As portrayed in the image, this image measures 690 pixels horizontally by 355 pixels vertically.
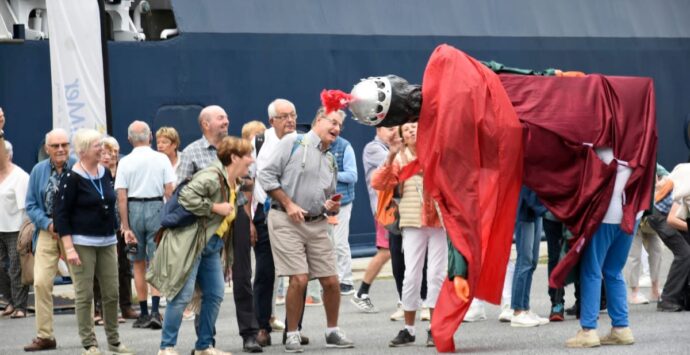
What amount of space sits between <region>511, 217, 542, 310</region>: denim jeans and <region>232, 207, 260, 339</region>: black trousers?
82.7 inches

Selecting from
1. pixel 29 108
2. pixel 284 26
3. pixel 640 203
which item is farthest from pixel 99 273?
pixel 284 26

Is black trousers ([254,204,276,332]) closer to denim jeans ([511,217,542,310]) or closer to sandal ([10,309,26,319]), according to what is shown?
denim jeans ([511,217,542,310])

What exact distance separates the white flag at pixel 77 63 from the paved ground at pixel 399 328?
188 centimetres

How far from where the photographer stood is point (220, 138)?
10.8m

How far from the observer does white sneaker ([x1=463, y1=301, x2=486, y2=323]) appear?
11.8 metres

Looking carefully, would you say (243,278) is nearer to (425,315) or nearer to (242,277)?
(242,277)

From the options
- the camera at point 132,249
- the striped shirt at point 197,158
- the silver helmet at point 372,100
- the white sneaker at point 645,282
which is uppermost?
the silver helmet at point 372,100

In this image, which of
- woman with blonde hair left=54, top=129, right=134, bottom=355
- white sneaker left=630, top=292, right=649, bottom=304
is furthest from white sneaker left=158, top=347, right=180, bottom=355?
white sneaker left=630, top=292, right=649, bottom=304

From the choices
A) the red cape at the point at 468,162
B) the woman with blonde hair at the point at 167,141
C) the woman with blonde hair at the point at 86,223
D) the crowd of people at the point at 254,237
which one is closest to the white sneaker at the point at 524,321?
the crowd of people at the point at 254,237

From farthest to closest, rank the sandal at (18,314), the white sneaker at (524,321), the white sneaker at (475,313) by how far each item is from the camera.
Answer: the sandal at (18,314) < the white sneaker at (475,313) < the white sneaker at (524,321)

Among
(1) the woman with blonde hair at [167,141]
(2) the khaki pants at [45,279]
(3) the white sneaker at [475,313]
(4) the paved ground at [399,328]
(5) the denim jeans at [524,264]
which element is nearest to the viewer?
(4) the paved ground at [399,328]

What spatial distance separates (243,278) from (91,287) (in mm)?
1049

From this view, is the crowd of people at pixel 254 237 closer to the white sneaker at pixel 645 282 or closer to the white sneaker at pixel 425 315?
the white sneaker at pixel 425 315

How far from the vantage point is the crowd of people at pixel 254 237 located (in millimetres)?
9688
